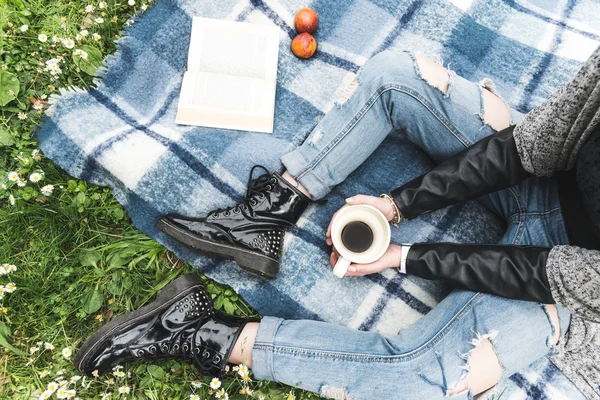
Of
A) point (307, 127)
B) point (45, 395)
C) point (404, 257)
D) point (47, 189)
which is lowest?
point (45, 395)

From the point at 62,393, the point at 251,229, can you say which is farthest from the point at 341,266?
the point at 62,393

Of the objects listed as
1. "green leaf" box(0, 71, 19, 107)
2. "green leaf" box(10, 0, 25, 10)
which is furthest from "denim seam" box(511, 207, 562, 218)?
"green leaf" box(10, 0, 25, 10)

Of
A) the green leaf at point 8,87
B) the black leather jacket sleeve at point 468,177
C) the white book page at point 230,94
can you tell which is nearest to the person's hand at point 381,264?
the black leather jacket sleeve at point 468,177

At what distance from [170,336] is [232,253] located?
1.02ft

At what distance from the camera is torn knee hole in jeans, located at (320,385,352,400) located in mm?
1287

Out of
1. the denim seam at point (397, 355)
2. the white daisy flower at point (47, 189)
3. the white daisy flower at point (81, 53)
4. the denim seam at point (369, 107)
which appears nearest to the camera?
the denim seam at point (397, 355)

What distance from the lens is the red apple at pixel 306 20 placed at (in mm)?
1677

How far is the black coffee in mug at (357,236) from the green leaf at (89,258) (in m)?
0.82

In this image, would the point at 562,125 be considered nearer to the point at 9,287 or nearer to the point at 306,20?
the point at 306,20

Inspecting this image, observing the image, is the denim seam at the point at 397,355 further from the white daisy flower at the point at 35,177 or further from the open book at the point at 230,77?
the white daisy flower at the point at 35,177

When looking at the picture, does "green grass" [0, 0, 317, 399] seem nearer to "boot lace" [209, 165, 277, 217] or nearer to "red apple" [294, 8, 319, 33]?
"boot lace" [209, 165, 277, 217]

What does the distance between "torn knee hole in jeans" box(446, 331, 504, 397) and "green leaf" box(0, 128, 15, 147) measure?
156cm

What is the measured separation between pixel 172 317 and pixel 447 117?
1.03 metres

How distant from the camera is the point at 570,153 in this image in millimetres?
1129
